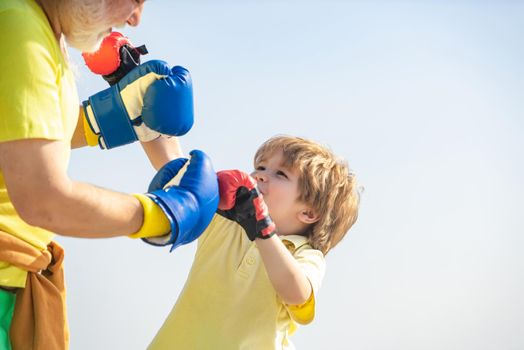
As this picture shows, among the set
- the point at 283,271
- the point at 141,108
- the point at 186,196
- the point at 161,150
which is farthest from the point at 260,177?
the point at 186,196

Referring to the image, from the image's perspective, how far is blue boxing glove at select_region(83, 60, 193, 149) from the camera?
2340 mm

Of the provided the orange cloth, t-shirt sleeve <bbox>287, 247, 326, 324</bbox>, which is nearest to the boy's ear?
t-shirt sleeve <bbox>287, 247, 326, 324</bbox>

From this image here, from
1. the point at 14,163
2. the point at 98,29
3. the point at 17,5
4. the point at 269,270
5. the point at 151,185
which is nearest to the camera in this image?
the point at 14,163

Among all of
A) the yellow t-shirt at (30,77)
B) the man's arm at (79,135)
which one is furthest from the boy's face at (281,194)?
the yellow t-shirt at (30,77)

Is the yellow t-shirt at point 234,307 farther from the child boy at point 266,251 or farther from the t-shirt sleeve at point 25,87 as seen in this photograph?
the t-shirt sleeve at point 25,87

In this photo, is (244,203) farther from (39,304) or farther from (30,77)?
(30,77)

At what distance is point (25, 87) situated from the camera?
5.34ft

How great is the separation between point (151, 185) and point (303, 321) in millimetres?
1007

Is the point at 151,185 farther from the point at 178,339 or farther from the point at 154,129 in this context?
the point at 178,339

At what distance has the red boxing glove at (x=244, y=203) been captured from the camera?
2.51 metres

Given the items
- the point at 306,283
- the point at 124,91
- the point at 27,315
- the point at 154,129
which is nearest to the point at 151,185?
the point at 154,129

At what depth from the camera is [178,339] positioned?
2.91 m

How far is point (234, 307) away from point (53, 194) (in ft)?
4.68

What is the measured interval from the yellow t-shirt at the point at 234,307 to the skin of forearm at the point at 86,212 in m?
1.21
